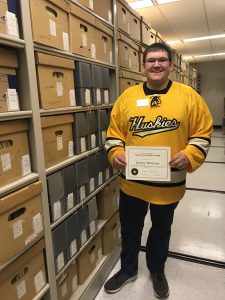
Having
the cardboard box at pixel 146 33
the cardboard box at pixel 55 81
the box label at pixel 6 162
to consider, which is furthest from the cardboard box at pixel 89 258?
the cardboard box at pixel 146 33

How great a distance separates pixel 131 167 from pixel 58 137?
1.44 ft

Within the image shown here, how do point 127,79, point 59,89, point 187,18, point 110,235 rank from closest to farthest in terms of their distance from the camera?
point 59,89
point 110,235
point 127,79
point 187,18

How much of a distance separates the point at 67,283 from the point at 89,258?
26 cm

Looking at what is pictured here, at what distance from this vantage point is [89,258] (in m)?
1.84

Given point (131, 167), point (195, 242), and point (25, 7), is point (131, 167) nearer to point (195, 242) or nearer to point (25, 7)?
point (25, 7)

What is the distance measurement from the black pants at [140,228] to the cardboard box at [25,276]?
0.62m

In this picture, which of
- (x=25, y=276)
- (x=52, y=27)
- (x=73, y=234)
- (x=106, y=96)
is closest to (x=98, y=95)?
(x=106, y=96)

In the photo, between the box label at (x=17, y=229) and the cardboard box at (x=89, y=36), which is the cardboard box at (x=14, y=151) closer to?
the box label at (x=17, y=229)

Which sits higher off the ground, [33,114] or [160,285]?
[33,114]

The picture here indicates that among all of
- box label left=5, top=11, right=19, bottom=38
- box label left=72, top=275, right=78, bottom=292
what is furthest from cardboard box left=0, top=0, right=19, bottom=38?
box label left=72, top=275, right=78, bottom=292

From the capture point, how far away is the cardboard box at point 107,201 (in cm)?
201

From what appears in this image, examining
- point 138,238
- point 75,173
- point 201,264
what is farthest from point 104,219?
point 201,264

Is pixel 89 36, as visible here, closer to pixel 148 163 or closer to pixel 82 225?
pixel 148 163

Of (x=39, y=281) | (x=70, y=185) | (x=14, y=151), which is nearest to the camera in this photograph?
(x=14, y=151)
